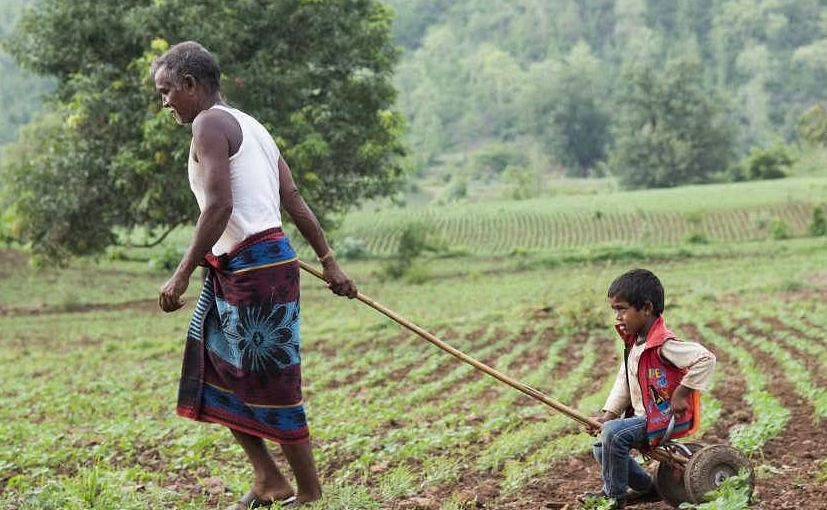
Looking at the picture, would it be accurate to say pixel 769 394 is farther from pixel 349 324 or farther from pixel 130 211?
pixel 130 211

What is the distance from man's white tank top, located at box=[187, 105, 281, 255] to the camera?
16.0 feet

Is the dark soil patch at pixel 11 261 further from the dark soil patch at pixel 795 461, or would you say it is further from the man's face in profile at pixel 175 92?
the man's face in profile at pixel 175 92

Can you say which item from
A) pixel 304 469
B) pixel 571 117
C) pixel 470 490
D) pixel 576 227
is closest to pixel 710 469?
pixel 470 490

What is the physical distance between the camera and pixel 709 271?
28891 millimetres

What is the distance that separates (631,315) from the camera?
513 centimetres

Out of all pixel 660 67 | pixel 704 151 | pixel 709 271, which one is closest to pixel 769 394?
pixel 709 271

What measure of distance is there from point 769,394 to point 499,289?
16702 mm

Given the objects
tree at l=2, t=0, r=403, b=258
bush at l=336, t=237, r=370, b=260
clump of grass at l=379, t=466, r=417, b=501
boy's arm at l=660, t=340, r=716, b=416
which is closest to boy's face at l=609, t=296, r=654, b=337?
boy's arm at l=660, t=340, r=716, b=416

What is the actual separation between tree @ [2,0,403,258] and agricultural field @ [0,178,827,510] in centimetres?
242

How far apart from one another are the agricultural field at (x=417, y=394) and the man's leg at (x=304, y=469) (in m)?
0.09

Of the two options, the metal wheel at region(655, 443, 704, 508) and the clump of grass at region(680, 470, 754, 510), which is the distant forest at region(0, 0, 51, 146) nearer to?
the metal wheel at region(655, 443, 704, 508)

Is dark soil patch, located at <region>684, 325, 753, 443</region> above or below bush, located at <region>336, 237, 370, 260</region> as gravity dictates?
above

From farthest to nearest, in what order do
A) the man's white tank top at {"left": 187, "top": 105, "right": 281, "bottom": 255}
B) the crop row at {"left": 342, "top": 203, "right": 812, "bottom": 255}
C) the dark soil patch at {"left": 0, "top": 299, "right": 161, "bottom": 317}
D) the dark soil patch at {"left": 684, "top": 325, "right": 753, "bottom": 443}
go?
the crop row at {"left": 342, "top": 203, "right": 812, "bottom": 255} → the dark soil patch at {"left": 0, "top": 299, "right": 161, "bottom": 317} → the dark soil patch at {"left": 684, "top": 325, "right": 753, "bottom": 443} → the man's white tank top at {"left": 187, "top": 105, "right": 281, "bottom": 255}

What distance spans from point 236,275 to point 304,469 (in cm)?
103
